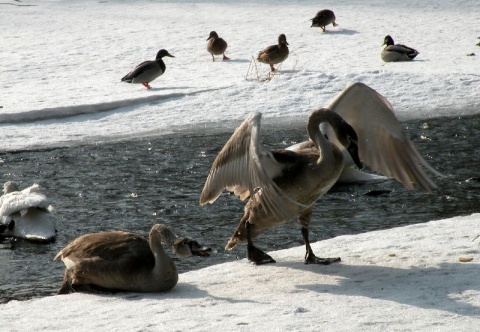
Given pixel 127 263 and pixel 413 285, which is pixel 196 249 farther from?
pixel 413 285

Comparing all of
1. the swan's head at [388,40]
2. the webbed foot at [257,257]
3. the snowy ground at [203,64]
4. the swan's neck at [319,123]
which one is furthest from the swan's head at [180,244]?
the swan's head at [388,40]

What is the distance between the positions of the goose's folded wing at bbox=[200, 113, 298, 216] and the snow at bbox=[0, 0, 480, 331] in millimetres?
553

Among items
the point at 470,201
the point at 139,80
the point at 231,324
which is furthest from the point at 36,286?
the point at 139,80

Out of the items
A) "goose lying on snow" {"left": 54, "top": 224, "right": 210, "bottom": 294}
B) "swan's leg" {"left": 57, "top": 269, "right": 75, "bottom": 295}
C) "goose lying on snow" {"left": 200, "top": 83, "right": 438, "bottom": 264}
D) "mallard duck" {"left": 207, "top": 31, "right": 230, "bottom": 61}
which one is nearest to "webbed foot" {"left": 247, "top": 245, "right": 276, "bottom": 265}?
"goose lying on snow" {"left": 200, "top": 83, "right": 438, "bottom": 264}

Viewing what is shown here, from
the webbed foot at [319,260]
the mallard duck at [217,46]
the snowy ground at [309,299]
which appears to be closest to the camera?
the snowy ground at [309,299]

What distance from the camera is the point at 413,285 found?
5855 mm

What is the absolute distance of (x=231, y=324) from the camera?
204 inches

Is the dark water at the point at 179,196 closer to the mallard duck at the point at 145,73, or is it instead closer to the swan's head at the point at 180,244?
the swan's head at the point at 180,244

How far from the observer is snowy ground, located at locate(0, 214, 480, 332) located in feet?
16.9

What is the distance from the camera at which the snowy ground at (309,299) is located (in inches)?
203

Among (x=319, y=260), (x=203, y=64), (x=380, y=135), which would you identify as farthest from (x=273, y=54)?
(x=319, y=260)

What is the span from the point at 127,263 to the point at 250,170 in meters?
1.05

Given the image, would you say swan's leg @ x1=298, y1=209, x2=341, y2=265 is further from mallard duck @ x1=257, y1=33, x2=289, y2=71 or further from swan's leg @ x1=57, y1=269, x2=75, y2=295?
mallard duck @ x1=257, y1=33, x2=289, y2=71

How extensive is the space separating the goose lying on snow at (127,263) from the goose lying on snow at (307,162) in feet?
1.87
